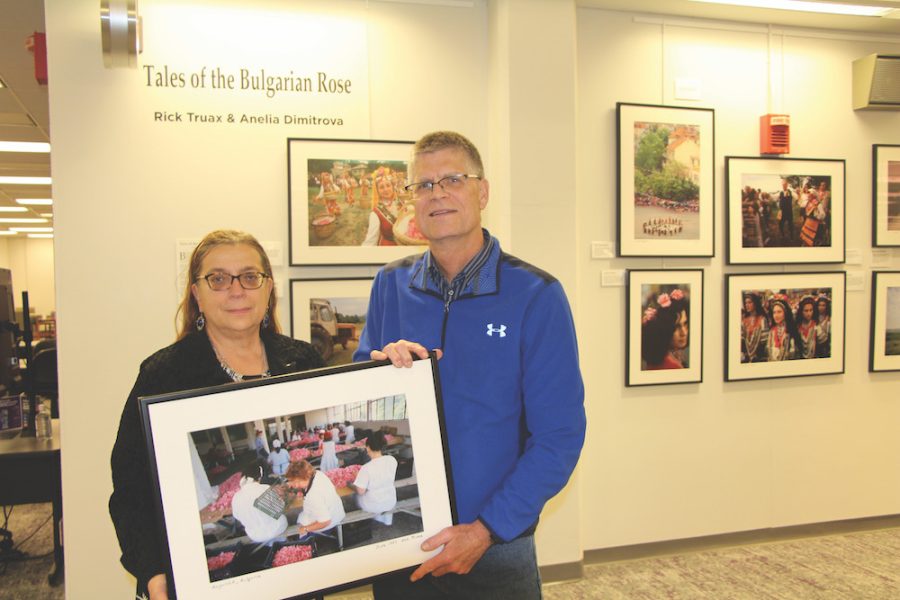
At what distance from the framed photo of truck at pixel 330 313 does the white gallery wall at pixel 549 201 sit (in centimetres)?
10

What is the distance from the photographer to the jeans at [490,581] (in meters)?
1.68

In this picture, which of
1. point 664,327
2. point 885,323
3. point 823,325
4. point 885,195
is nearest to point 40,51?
point 664,327

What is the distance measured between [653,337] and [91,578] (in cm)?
321

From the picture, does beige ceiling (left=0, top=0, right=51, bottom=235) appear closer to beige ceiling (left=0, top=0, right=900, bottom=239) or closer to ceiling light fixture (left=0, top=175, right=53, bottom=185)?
beige ceiling (left=0, top=0, right=900, bottom=239)

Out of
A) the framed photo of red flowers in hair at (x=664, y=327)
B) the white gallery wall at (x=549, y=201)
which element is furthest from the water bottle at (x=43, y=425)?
the framed photo of red flowers in hair at (x=664, y=327)

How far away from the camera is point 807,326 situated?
3.97 m

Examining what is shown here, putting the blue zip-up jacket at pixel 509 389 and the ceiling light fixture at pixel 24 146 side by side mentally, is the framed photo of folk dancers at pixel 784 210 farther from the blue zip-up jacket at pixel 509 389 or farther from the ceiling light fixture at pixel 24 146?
the ceiling light fixture at pixel 24 146

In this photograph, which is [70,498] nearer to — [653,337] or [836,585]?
[653,337]

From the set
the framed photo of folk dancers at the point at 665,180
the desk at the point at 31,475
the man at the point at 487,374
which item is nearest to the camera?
the man at the point at 487,374

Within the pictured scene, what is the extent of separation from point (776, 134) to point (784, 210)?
0.46 metres

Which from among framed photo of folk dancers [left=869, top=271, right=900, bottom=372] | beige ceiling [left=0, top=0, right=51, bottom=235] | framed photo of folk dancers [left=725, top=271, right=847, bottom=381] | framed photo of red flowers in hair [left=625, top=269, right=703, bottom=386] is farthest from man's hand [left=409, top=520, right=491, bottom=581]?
framed photo of folk dancers [left=869, top=271, right=900, bottom=372]

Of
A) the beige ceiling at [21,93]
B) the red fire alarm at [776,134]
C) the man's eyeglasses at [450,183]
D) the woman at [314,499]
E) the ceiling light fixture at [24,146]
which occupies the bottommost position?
the woman at [314,499]

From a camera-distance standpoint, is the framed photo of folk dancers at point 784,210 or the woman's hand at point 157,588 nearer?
the woman's hand at point 157,588

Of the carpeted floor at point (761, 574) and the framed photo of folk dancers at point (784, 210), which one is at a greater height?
the framed photo of folk dancers at point (784, 210)
